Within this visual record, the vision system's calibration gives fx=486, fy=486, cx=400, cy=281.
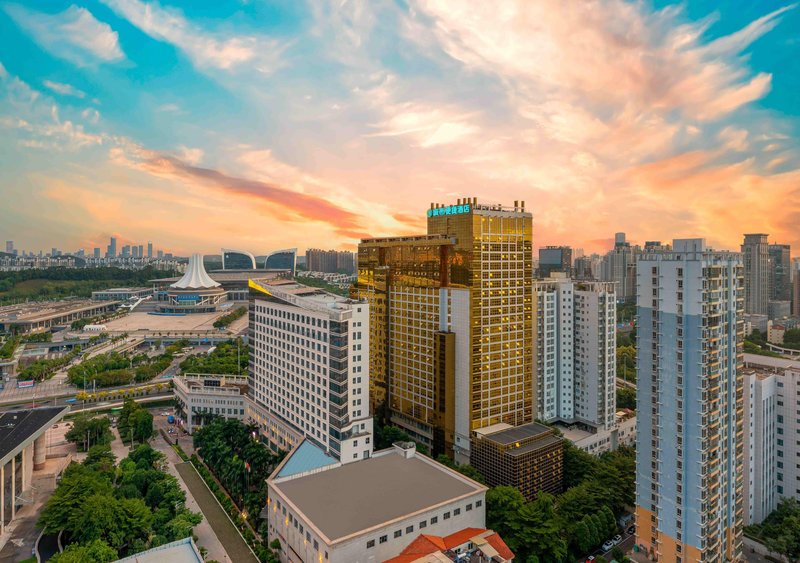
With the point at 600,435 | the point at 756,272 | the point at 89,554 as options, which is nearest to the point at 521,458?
the point at 600,435

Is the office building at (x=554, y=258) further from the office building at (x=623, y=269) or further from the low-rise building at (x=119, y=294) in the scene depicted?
the low-rise building at (x=119, y=294)

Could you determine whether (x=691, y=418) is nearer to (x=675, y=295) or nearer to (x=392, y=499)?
(x=675, y=295)

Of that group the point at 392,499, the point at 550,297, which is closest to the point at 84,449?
the point at 392,499

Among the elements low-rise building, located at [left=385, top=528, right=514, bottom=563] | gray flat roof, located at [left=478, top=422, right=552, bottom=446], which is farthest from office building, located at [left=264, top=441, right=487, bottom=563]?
gray flat roof, located at [left=478, top=422, right=552, bottom=446]

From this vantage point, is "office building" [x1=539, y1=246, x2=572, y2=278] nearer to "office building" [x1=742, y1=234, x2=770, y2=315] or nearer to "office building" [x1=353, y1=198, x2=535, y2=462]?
"office building" [x1=742, y1=234, x2=770, y2=315]

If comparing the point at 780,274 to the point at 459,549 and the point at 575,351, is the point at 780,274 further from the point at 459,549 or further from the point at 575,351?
the point at 459,549
